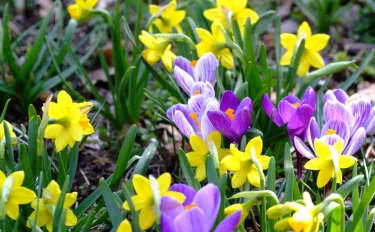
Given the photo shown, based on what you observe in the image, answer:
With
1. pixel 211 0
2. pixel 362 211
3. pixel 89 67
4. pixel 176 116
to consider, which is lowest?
pixel 89 67

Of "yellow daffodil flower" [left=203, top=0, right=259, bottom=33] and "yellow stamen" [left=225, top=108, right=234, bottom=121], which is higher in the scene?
"yellow daffodil flower" [left=203, top=0, right=259, bottom=33]

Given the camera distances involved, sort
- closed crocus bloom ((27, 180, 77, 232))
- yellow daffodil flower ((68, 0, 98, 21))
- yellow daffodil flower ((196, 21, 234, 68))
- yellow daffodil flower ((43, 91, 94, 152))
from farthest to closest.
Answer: yellow daffodil flower ((68, 0, 98, 21))
yellow daffodil flower ((196, 21, 234, 68))
yellow daffodil flower ((43, 91, 94, 152))
closed crocus bloom ((27, 180, 77, 232))

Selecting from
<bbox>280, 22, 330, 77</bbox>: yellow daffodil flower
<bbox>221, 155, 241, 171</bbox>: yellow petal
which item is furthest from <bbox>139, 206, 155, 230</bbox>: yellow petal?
<bbox>280, 22, 330, 77</bbox>: yellow daffodil flower

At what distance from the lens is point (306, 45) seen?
2.26 m

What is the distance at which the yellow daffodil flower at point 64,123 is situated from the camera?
1.62m

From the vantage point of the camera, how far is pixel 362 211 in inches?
59.4

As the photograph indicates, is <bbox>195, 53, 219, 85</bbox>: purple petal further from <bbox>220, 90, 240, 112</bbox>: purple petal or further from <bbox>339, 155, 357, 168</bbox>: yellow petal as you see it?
<bbox>339, 155, 357, 168</bbox>: yellow petal

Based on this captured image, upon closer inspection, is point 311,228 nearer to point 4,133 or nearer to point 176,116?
point 176,116

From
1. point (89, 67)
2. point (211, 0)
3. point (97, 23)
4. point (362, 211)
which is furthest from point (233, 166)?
point (97, 23)

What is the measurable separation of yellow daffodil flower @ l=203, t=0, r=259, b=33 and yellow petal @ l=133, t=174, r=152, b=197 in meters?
1.12

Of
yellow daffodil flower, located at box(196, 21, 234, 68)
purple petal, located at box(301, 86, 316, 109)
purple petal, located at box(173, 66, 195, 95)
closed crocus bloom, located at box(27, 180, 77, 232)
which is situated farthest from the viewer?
yellow daffodil flower, located at box(196, 21, 234, 68)

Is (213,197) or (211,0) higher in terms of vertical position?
(211,0)

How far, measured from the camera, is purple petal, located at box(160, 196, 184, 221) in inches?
52.0

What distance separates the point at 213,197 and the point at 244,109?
0.41 meters
